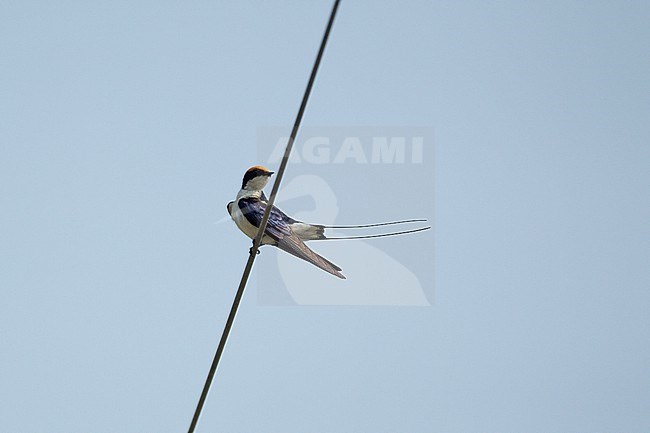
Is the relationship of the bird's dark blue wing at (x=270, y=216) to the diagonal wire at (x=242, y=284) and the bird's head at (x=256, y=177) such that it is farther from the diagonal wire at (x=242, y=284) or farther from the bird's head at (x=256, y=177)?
the diagonal wire at (x=242, y=284)

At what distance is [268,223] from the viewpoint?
6.29m

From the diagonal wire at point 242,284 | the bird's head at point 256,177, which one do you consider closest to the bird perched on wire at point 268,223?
the bird's head at point 256,177

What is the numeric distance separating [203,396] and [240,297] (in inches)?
16.2

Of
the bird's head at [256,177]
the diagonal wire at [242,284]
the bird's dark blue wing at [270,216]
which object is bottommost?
the diagonal wire at [242,284]

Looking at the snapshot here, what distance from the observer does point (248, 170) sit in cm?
684

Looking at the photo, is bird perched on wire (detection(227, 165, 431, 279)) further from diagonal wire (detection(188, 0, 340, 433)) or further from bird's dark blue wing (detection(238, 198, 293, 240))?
diagonal wire (detection(188, 0, 340, 433))

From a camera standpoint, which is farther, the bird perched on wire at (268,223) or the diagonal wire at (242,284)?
the bird perched on wire at (268,223)

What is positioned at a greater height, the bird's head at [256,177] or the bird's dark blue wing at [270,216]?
the bird's head at [256,177]

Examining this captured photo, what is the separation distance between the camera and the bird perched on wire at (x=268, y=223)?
6.33 meters

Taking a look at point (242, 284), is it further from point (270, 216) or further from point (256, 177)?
point (256, 177)

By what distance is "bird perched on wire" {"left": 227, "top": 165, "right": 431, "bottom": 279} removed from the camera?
633 cm

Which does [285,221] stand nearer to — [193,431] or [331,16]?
[193,431]

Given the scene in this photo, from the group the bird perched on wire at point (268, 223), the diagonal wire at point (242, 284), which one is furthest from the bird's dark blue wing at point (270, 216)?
the diagonal wire at point (242, 284)

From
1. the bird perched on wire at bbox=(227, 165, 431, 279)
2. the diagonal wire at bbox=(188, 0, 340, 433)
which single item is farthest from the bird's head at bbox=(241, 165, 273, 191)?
the diagonal wire at bbox=(188, 0, 340, 433)
